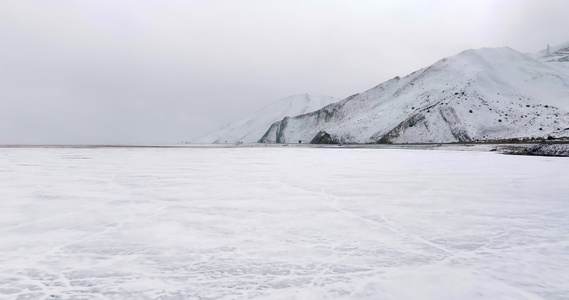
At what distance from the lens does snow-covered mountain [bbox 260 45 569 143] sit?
84.6 meters

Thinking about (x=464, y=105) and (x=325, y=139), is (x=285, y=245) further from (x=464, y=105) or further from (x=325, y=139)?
(x=325, y=139)

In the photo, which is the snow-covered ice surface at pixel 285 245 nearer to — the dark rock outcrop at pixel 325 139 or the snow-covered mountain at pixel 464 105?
the snow-covered mountain at pixel 464 105

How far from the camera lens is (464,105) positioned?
3666 inches

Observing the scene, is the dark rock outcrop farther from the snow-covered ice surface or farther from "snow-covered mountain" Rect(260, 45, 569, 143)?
the snow-covered ice surface

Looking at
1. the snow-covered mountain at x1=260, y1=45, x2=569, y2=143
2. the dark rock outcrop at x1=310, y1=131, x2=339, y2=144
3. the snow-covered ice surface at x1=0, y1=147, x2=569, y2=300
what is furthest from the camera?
the dark rock outcrop at x1=310, y1=131, x2=339, y2=144

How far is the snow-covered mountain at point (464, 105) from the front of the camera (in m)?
84.6

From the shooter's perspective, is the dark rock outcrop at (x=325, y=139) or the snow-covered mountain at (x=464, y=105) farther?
the dark rock outcrop at (x=325, y=139)

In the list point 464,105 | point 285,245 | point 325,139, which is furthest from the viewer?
point 325,139

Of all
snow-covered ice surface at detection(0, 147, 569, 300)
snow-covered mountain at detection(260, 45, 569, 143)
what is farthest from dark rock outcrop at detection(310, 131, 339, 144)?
snow-covered ice surface at detection(0, 147, 569, 300)

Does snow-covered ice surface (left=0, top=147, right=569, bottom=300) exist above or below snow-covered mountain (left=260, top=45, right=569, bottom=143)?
below

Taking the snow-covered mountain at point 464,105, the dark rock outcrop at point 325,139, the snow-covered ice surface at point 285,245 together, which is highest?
the snow-covered mountain at point 464,105

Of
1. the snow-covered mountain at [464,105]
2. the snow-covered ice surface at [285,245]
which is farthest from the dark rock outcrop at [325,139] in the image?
the snow-covered ice surface at [285,245]

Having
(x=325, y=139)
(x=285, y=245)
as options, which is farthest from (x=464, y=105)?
(x=285, y=245)

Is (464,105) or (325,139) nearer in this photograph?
(464,105)
